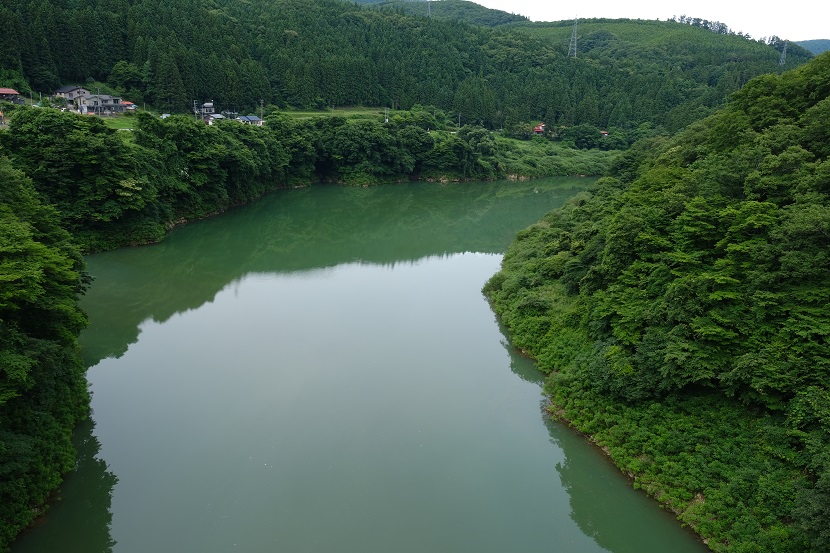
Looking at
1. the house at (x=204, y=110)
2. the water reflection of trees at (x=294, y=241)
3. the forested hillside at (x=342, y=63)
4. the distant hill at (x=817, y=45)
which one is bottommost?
the water reflection of trees at (x=294, y=241)

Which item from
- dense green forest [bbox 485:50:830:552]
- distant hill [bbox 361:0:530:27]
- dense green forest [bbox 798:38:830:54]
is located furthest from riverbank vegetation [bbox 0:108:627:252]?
dense green forest [bbox 798:38:830:54]

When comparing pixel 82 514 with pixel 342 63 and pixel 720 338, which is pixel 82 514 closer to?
pixel 720 338

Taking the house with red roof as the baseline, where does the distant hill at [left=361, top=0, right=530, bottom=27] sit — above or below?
above

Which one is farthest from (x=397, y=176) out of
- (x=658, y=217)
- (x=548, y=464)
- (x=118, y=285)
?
(x=548, y=464)

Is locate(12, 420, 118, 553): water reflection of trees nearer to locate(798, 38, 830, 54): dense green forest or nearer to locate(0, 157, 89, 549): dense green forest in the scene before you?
locate(0, 157, 89, 549): dense green forest

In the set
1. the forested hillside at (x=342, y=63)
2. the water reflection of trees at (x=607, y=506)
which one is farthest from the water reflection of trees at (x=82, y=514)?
the forested hillside at (x=342, y=63)

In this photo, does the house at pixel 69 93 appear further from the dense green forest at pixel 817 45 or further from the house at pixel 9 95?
the dense green forest at pixel 817 45
